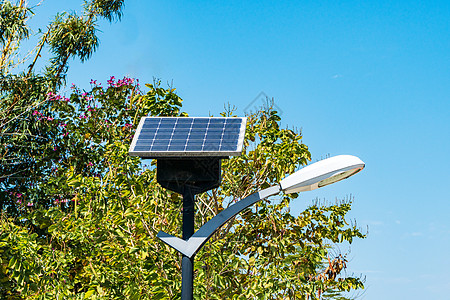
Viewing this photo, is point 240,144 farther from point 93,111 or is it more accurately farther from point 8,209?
point 8,209

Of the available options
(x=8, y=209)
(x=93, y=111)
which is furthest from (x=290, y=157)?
(x=8, y=209)

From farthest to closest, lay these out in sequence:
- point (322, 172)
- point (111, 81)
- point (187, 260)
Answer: point (111, 81)
point (187, 260)
point (322, 172)

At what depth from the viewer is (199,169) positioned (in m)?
5.57

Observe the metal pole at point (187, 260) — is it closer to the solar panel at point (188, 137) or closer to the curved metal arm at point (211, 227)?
the curved metal arm at point (211, 227)

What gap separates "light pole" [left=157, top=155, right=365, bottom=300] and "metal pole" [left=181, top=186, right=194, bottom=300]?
0.01 m

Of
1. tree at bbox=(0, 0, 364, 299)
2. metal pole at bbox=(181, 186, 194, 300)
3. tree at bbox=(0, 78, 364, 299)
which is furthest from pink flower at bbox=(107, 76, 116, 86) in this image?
metal pole at bbox=(181, 186, 194, 300)

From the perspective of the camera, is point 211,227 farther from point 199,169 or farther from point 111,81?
point 111,81

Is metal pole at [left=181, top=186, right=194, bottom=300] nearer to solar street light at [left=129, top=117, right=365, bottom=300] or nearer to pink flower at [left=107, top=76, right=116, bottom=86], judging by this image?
solar street light at [left=129, top=117, right=365, bottom=300]

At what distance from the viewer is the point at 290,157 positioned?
934 centimetres

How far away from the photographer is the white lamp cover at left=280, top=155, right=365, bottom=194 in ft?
16.9

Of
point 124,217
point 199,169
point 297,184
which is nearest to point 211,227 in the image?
point 199,169

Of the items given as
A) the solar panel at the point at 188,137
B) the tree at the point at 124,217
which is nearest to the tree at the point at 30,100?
the tree at the point at 124,217

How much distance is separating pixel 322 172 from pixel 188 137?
1512mm

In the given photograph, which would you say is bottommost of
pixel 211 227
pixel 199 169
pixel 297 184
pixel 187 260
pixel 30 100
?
pixel 187 260
